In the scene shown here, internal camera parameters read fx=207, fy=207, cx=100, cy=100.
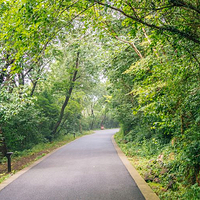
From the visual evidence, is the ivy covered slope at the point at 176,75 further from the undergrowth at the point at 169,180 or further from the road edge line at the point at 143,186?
the road edge line at the point at 143,186

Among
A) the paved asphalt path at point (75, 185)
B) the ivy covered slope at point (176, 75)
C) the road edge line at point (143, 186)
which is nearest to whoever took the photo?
the ivy covered slope at point (176, 75)

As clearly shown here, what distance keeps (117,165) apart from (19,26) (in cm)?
688

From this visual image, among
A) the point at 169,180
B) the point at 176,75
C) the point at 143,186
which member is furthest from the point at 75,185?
the point at 176,75

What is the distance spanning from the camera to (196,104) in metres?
4.83

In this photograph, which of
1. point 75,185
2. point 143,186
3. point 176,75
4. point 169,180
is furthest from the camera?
point 75,185

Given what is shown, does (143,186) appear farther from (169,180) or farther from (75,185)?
(75,185)

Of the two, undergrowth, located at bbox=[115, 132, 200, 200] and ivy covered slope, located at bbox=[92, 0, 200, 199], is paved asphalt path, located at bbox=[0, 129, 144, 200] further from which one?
ivy covered slope, located at bbox=[92, 0, 200, 199]

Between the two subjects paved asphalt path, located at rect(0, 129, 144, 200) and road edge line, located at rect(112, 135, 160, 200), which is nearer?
road edge line, located at rect(112, 135, 160, 200)

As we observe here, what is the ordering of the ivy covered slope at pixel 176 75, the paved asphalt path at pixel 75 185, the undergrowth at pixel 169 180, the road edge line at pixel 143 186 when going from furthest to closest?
the paved asphalt path at pixel 75 185 → the road edge line at pixel 143 186 → the undergrowth at pixel 169 180 → the ivy covered slope at pixel 176 75

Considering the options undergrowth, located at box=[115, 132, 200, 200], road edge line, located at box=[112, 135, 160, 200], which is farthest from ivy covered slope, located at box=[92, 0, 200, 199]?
road edge line, located at box=[112, 135, 160, 200]

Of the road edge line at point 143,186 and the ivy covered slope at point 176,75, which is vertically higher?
the ivy covered slope at point 176,75

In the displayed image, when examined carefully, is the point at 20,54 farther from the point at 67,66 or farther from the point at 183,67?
the point at 67,66

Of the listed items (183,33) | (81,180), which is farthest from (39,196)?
(183,33)

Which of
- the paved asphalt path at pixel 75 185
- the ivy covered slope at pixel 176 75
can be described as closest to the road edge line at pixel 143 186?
the paved asphalt path at pixel 75 185
